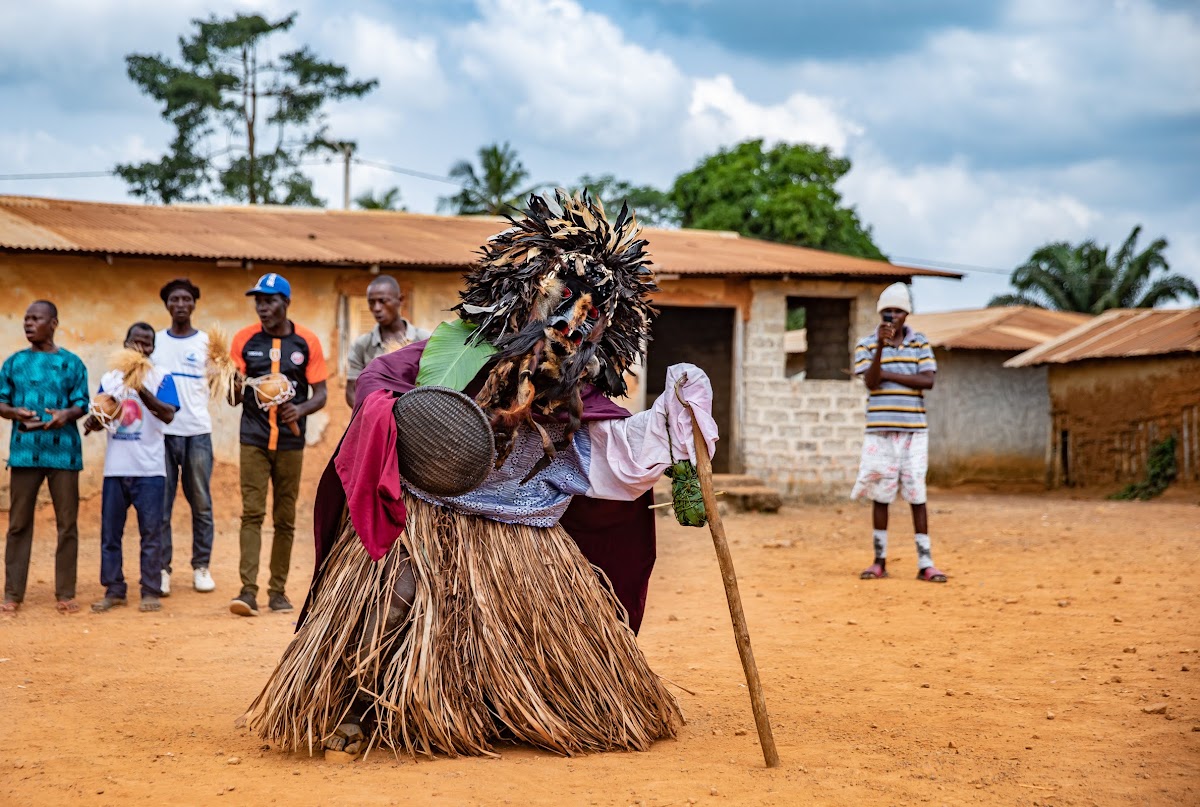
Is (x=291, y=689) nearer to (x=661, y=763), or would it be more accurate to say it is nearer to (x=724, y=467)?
(x=661, y=763)

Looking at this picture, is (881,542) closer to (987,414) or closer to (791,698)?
(791,698)

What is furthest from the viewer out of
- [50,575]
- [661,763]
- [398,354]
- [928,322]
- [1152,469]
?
[928,322]

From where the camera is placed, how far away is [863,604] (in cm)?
718

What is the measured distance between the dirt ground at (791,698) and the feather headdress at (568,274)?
4.74ft

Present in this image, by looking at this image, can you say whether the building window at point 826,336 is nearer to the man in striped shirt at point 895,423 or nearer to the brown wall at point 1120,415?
the brown wall at point 1120,415

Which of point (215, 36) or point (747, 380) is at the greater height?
point (215, 36)

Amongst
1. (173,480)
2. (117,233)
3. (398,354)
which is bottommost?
(173,480)

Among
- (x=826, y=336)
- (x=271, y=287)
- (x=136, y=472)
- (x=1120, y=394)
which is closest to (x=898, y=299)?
(x=271, y=287)

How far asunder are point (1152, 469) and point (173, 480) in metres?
14.0

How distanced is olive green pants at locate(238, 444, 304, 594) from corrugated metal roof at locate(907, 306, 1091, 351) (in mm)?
14110

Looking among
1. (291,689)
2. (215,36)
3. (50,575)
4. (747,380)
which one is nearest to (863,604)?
(291,689)

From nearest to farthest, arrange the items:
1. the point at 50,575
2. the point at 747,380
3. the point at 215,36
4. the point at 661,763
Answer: the point at 661,763
the point at 50,575
the point at 747,380
the point at 215,36

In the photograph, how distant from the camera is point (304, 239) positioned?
43.9ft

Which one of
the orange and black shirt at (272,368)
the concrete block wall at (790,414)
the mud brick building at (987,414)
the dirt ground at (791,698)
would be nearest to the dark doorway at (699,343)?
the mud brick building at (987,414)
